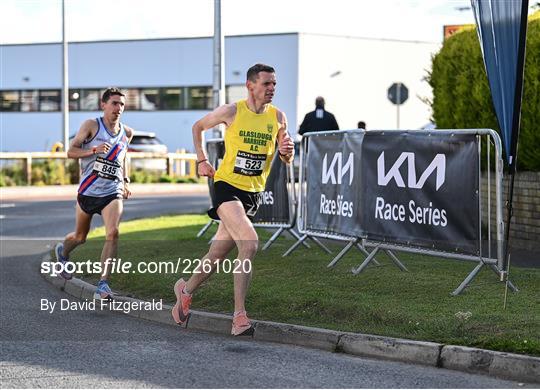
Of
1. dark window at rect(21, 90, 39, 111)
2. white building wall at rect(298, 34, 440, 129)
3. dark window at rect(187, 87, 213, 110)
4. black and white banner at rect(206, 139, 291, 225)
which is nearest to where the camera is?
black and white banner at rect(206, 139, 291, 225)

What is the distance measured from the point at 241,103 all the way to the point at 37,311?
9.33 feet

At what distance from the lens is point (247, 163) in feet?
30.2

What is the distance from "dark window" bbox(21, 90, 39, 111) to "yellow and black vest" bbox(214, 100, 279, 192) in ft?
165

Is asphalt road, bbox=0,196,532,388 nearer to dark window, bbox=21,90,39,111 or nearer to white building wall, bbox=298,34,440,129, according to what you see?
white building wall, bbox=298,34,440,129

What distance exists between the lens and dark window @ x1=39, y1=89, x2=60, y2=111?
57.6 metres

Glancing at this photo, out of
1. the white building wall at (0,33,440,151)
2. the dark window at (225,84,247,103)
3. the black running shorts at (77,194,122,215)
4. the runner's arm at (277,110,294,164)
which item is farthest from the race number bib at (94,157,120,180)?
the dark window at (225,84,247,103)

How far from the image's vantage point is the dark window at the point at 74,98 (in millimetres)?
56594

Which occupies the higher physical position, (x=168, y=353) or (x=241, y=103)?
(x=241, y=103)

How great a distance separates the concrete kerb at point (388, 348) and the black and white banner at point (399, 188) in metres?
2.14

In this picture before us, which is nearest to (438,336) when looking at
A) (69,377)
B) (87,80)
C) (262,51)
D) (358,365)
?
(358,365)

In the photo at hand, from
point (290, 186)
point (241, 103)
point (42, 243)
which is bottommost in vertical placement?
point (42, 243)

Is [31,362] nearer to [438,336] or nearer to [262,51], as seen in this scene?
[438,336]

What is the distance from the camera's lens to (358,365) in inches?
311

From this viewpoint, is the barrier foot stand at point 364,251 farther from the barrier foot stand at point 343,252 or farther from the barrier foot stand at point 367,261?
the barrier foot stand at point 367,261
